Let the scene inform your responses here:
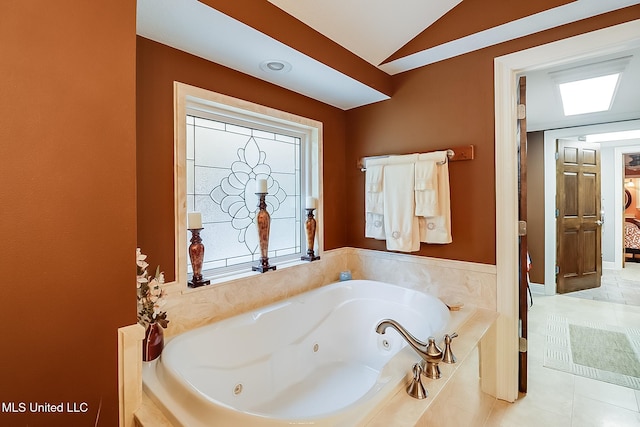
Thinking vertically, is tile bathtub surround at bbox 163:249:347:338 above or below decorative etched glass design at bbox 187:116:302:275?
below

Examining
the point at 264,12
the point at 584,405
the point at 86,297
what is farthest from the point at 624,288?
the point at 86,297

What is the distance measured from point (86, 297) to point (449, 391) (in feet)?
4.60

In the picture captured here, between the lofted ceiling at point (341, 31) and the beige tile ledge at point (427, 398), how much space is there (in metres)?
1.73

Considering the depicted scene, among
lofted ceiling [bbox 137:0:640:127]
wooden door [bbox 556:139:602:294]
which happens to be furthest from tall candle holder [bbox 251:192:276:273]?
wooden door [bbox 556:139:602:294]

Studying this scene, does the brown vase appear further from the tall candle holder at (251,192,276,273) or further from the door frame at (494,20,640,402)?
the door frame at (494,20,640,402)

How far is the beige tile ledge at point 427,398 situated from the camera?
994 mm

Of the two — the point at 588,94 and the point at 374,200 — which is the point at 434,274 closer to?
the point at 374,200

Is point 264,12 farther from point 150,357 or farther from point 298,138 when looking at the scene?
point 150,357

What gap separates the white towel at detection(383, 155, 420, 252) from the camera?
2.19 meters

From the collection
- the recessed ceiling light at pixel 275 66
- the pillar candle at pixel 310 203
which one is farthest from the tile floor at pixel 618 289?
the recessed ceiling light at pixel 275 66

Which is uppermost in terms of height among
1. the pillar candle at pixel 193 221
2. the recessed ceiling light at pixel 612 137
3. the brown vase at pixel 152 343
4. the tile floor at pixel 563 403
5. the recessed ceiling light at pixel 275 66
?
the recessed ceiling light at pixel 612 137

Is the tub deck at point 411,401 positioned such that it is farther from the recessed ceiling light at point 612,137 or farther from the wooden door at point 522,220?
the recessed ceiling light at point 612,137

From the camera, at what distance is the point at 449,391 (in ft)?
4.05

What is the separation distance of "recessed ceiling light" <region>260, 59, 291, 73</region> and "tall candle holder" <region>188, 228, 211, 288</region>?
1058mm
